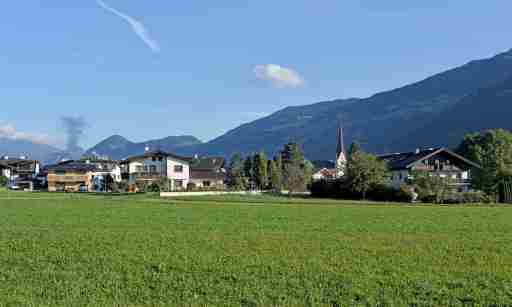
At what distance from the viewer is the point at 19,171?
13638 centimetres

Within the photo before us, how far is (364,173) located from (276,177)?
2939 cm

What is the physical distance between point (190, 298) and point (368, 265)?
529 centimetres

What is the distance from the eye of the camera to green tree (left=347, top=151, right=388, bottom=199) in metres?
68.4

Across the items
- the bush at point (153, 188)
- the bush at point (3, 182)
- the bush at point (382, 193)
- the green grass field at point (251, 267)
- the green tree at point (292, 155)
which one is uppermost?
the green tree at point (292, 155)

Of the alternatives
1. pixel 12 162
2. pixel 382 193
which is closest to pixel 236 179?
pixel 382 193

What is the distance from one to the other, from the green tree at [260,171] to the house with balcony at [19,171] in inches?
2097

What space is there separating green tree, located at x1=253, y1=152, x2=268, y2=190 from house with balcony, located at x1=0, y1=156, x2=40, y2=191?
5327 centimetres

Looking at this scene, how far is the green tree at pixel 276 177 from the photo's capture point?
308 ft

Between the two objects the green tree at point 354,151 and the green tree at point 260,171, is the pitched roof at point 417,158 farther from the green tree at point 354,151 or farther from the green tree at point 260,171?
the green tree at point 260,171

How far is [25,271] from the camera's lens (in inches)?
480

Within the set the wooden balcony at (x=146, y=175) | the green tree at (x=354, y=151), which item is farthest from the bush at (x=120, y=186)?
the green tree at (x=354, y=151)

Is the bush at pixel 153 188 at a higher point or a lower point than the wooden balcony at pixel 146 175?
lower

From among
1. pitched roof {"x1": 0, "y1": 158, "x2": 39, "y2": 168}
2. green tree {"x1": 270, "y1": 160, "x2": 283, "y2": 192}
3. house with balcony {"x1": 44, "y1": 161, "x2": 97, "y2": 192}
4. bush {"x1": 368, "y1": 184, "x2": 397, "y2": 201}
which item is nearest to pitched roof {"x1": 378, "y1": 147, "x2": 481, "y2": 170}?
bush {"x1": 368, "y1": 184, "x2": 397, "y2": 201}

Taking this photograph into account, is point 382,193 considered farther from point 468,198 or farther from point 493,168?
point 493,168
